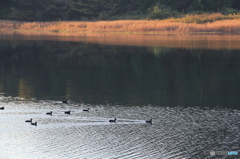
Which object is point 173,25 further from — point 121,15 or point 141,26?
point 121,15

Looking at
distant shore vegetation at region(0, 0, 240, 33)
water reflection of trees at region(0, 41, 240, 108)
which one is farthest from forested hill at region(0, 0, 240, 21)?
water reflection of trees at region(0, 41, 240, 108)

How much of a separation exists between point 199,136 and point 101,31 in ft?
194

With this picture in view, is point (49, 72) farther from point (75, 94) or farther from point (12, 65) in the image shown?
point (75, 94)

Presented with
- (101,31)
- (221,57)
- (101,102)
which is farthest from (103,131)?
(101,31)

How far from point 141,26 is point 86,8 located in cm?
2148

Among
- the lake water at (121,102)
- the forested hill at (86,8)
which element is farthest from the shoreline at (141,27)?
the lake water at (121,102)

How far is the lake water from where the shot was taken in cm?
1972

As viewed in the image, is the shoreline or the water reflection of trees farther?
the shoreline

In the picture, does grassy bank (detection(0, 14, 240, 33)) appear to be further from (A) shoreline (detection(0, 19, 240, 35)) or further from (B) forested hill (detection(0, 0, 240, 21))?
(B) forested hill (detection(0, 0, 240, 21))

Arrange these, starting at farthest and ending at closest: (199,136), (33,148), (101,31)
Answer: (101,31) < (199,136) < (33,148)

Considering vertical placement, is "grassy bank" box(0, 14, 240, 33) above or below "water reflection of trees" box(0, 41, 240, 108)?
above

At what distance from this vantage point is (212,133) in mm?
21641

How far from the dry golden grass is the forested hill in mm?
6556

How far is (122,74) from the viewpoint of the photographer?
3909 centimetres
